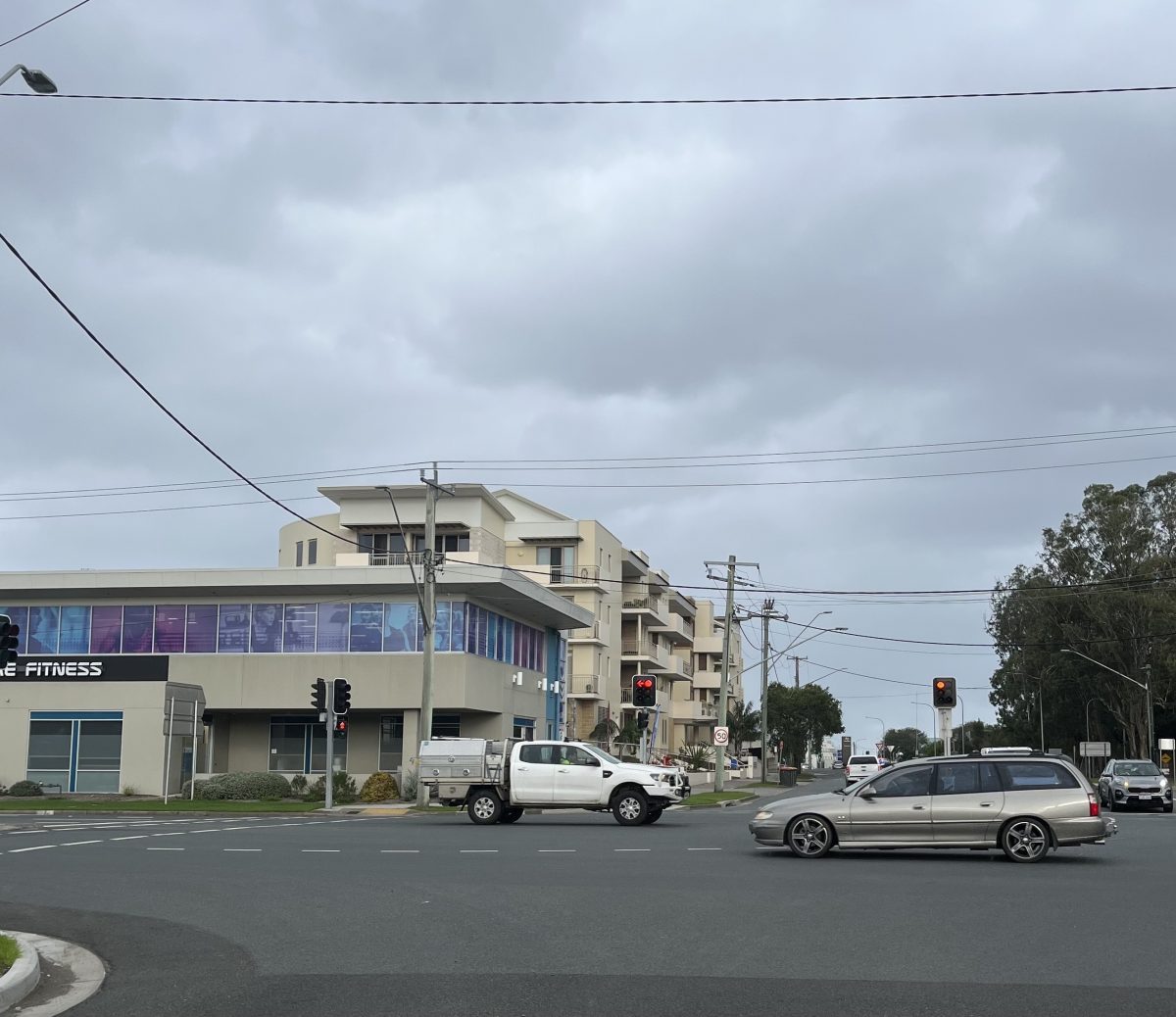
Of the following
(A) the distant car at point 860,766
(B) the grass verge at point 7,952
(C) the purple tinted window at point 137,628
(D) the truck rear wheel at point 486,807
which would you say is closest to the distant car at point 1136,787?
(A) the distant car at point 860,766

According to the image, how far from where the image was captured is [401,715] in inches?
1937

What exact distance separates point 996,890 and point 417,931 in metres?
6.95

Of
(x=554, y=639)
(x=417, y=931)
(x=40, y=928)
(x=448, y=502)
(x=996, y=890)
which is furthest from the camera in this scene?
(x=448, y=502)

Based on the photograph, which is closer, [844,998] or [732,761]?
[844,998]

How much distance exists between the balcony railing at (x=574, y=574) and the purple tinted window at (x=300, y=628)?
2712cm

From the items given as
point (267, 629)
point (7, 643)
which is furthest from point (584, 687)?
point (7, 643)

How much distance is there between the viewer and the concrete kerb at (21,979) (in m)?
9.23

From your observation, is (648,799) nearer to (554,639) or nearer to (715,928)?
(715,928)

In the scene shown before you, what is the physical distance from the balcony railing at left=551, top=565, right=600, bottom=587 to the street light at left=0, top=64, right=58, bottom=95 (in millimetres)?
59014

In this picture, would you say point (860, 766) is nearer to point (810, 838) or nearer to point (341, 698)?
point (341, 698)

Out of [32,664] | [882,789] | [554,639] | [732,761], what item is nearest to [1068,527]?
[732,761]

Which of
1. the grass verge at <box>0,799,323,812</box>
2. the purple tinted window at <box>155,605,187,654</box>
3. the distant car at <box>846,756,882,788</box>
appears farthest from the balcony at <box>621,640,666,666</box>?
the grass verge at <box>0,799,323,812</box>

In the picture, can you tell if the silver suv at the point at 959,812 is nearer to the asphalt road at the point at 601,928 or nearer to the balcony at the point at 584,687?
the asphalt road at the point at 601,928

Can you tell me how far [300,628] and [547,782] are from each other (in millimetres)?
21785
